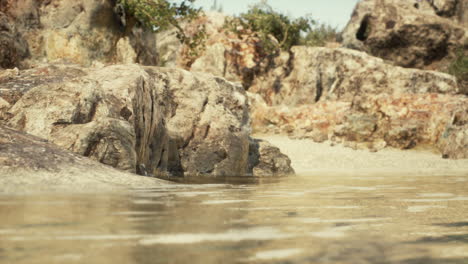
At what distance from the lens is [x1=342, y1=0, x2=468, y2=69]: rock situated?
991 inches

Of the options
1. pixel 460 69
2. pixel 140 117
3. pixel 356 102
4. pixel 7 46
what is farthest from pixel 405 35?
pixel 140 117

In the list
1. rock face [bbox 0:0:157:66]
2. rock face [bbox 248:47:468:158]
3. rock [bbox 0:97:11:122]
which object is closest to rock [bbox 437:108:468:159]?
rock face [bbox 248:47:468:158]

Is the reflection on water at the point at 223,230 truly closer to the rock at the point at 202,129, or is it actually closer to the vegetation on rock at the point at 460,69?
the rock at the point at 202,129

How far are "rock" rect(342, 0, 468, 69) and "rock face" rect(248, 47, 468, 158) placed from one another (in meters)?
6.52

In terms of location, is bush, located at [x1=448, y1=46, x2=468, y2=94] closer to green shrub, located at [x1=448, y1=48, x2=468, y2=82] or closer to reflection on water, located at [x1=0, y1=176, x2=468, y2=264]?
green shrub, located at [x1=448, y1=48, x2=468, y2=82]

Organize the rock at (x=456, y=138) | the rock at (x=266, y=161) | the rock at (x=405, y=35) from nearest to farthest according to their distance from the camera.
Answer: the rock at (x=266, y=161)
the rock at (x=456, y=138)
the rock at (x=405, y=35)

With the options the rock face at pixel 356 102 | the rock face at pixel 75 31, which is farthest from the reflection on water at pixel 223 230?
the rock face at pixel 356 102

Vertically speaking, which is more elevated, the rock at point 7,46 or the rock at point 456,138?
the rock at point 7,46

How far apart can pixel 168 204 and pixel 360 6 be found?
25.4 m

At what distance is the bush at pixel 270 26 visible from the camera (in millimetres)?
19625

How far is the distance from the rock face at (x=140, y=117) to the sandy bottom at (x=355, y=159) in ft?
7.37

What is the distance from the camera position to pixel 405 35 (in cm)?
2520

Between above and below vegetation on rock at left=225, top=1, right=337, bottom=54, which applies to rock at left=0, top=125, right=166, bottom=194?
below

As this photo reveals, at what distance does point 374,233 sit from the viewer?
84.3 inches
